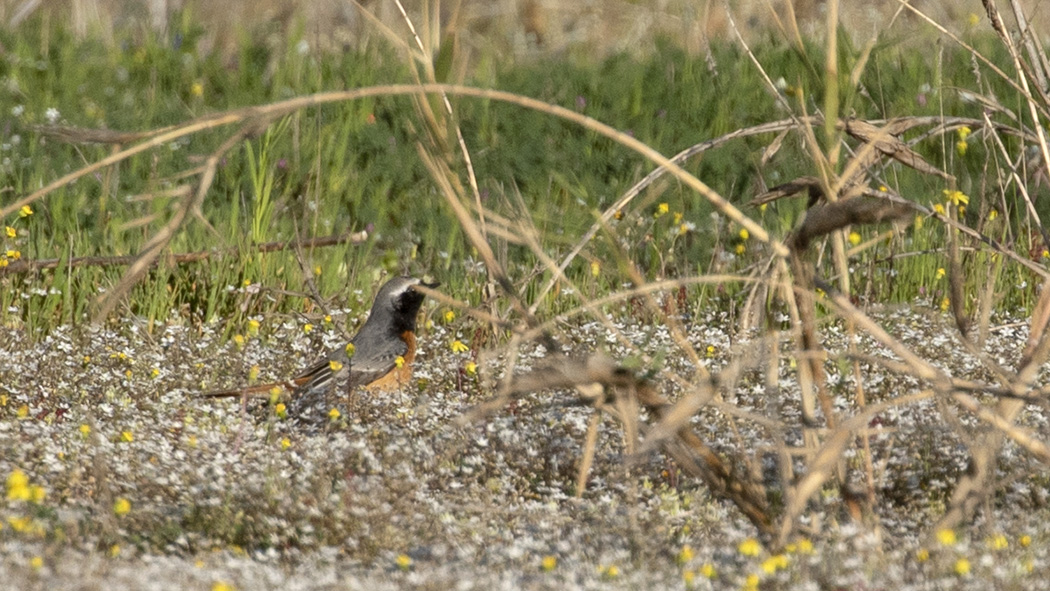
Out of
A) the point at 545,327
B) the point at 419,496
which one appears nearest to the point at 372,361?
the point at 419,496

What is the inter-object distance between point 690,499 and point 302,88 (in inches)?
228

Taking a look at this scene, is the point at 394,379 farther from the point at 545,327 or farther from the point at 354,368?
the point at 545,327

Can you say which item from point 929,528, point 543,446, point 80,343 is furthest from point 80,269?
point 929,528

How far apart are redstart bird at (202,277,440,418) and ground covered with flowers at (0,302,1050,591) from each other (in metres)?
0.10

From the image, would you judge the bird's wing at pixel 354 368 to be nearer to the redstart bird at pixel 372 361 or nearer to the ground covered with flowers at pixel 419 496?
the redstart bird at pixel 372 361

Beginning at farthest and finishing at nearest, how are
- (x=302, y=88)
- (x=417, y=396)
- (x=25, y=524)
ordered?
(x=302, y=88), (x=417, y=396), (x=25, y=524)

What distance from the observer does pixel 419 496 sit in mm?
3953

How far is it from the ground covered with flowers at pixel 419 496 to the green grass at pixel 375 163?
734mm

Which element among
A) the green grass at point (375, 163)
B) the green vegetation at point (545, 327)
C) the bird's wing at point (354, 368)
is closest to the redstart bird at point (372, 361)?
the bird's wing at point (354, 368)

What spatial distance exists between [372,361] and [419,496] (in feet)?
4.50

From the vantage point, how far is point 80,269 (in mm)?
6234

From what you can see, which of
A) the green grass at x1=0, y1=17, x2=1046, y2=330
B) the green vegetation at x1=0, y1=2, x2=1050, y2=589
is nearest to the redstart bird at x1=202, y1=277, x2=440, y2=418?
the green vegetation at x1=0, y1=2, x2=1050, y2=589

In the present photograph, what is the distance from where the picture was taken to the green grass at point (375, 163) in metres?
6.27

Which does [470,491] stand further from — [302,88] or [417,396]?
[302,88]
